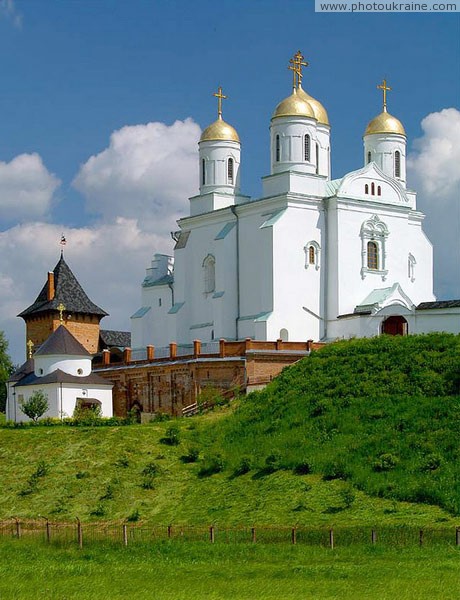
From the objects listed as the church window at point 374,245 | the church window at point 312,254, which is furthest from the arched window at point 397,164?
the church window at point 312,254

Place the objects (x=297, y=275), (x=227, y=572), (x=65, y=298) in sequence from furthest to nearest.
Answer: (x=65, y=298)
(x=297, y=275)
(x=227, y=572)

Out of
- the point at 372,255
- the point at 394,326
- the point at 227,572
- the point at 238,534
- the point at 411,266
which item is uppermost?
the point at 372,255

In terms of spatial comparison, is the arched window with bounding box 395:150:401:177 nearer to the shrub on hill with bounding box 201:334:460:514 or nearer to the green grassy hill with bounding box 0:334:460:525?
the shrub on hill with bounding box 201:334:460:514

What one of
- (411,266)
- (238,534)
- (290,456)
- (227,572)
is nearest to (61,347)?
(411,266)

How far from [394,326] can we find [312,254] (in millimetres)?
4734

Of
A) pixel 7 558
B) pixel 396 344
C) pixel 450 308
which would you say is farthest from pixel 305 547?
pixel 450 308

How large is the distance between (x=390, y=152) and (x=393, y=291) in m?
9.55

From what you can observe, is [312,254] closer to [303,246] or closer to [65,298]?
[303,246]

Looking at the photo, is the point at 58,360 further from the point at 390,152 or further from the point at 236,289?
the point at 390,152

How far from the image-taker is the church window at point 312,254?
56.4 metres

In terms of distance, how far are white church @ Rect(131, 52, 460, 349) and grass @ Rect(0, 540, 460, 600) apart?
2493 centimetres

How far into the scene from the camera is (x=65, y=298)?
74875mm

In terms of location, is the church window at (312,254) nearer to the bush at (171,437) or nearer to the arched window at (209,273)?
the arched window at (209,273)

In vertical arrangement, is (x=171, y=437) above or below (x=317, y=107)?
below
